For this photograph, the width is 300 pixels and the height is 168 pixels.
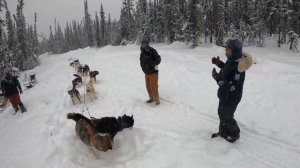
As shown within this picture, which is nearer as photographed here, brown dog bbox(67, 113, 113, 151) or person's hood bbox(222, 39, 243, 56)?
person's hood bbox(222, 39, 243, 56)

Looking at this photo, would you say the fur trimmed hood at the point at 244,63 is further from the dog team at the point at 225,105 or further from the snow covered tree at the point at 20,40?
the snow covered tree at the point at 20,40

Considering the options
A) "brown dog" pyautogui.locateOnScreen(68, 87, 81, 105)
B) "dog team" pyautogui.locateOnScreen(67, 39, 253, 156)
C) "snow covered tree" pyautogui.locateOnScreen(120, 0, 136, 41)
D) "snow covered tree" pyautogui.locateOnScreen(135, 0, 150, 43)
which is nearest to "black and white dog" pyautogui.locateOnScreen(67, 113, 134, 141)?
"dog team" pyautogui.locateOnScreen(67, 39, 253, 156)

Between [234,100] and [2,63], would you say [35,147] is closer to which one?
[234,100]

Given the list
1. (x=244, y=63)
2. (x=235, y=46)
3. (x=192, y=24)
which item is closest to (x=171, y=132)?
(x=244, y=63)

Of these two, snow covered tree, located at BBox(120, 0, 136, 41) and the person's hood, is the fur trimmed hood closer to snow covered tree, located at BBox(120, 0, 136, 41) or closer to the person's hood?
the person's hood

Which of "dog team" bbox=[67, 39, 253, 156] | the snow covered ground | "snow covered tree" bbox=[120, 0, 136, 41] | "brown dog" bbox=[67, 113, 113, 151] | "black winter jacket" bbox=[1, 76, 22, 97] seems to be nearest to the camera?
"dog team" bbox=[67, 39, 253, 156]

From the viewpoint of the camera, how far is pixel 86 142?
6.12 m

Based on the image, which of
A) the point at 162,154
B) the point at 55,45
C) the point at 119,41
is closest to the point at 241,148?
the point at 162,154

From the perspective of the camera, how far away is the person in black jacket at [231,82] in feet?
18.5

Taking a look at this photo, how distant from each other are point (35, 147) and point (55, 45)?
102248 millimetres

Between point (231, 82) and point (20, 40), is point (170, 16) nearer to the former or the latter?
point (20, 40)

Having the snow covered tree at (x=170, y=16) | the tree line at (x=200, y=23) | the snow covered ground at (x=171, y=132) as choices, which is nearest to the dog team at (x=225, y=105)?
the snow covered ground at (x=171, y=132)

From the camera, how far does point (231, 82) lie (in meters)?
5.83

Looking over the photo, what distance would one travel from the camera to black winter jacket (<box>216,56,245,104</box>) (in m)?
5.74
